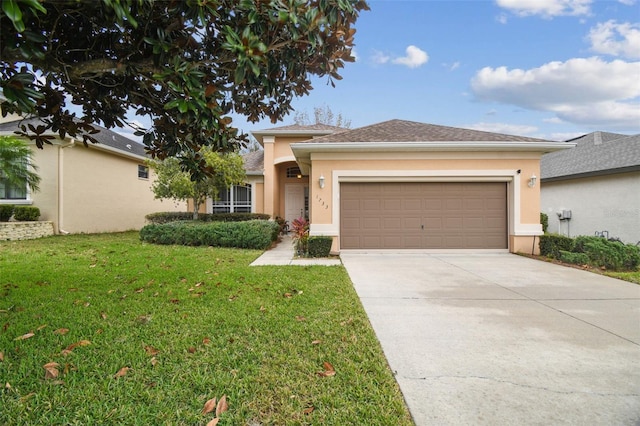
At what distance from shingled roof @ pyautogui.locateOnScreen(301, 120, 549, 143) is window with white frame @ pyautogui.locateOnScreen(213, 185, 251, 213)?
7.52 m

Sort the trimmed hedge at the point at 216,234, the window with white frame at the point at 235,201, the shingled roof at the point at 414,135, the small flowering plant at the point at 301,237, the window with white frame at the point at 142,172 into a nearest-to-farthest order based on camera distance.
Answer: the small flowering plant at the point at 301,237, the shingled roof at the point at 414,135, the trimmed hedge at the point at 216,234, the window with white frame at the point at 235,201, the window with white frame at the point at 142,172

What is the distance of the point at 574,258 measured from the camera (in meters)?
7.68

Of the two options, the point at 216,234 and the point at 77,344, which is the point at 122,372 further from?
the point at 216,234

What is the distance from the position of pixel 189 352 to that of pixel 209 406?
3.01 feet

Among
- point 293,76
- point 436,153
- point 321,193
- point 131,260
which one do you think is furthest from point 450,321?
point 131,260

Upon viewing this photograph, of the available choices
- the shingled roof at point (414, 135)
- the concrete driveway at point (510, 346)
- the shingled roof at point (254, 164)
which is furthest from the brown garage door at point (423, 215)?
the shingled roof at point (254, 164)

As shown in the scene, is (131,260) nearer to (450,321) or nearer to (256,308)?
(256,308)

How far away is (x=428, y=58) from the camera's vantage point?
35.9 ft

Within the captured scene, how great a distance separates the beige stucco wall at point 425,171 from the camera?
9352mm

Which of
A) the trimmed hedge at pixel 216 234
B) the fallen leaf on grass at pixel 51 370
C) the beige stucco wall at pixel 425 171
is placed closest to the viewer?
the fallen leaf on grass at pixel 51 370

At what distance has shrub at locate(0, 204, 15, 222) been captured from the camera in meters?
11.1

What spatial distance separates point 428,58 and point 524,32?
114 inches

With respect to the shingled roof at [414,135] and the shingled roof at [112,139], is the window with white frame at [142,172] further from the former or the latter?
the shingled roof at [414,135]

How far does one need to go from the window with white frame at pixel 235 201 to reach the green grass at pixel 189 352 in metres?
10.2
